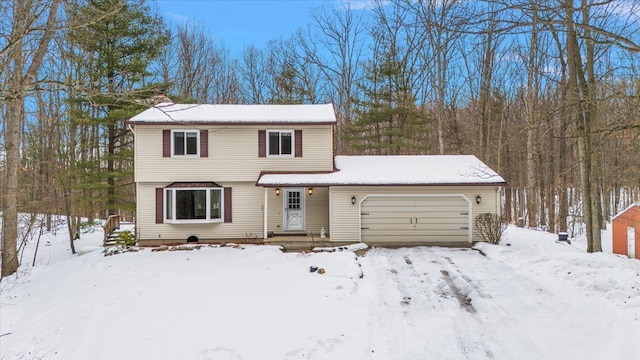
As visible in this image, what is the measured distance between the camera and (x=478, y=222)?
1223 centimetres

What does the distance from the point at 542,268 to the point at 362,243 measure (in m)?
5.42

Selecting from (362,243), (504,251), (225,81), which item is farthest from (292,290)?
(225,81)

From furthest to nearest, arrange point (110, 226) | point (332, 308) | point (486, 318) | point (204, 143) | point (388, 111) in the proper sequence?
point (388, 111)
point (110, 226)
point (204, 143)
point (332, 308)
point (486, 318)

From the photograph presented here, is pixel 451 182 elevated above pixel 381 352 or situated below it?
above

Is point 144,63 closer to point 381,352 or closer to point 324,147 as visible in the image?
point 324,147

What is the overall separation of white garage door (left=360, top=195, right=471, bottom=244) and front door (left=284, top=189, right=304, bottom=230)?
8.10ft

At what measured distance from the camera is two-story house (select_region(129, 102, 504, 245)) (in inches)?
490

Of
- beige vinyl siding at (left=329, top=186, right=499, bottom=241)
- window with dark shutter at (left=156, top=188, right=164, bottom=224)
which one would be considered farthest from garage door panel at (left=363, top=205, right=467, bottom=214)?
window with dark shutter at (left=156, top=188, right=164, bottom=224)

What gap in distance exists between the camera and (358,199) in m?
12.5

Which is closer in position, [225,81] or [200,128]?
[200,128]

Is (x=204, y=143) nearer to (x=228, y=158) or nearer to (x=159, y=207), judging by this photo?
(x=228, y=158)

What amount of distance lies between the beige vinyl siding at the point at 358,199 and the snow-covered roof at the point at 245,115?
113 inches

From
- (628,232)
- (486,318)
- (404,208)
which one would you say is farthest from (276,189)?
→ (628,232)

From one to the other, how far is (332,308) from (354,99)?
16.1 m
